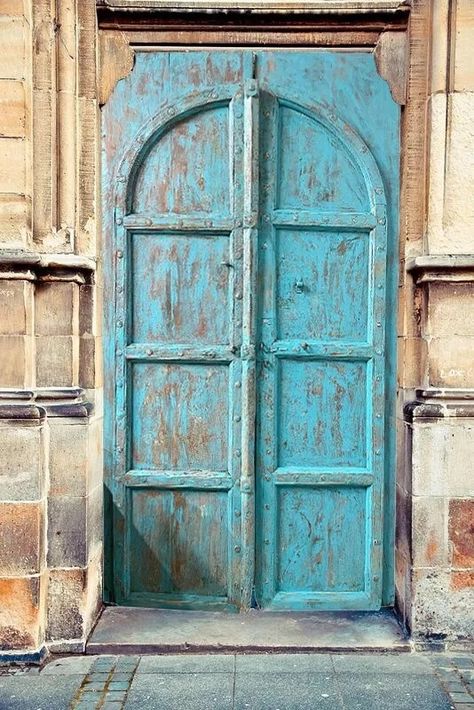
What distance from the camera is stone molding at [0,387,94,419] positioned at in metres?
3.23

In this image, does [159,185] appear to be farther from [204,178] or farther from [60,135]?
[60,135]

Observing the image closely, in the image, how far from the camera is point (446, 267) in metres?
3.33

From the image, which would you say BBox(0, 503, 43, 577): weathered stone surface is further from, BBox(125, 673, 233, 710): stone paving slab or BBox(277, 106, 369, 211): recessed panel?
BBox(277, 106, 369, 211): recessed panel

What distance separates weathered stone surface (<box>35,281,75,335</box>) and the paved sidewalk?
58.8 inches

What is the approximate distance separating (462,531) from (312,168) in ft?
6.18

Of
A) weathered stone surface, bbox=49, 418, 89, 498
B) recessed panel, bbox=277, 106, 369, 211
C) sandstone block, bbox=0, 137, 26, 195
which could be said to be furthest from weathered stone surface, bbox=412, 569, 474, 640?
sandstone block, bbox=0, 137, 26, 195

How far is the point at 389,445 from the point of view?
3.69m

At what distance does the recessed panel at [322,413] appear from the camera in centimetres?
367

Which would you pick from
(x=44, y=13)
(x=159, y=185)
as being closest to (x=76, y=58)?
(x=44, y=13)

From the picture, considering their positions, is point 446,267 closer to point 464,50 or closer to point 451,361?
point 451,361

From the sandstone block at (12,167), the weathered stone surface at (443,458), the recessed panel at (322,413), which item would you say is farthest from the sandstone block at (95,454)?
the weathered stone surface at (443,458)

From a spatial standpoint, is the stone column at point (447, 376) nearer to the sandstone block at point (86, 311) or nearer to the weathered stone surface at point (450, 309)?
the weathered stone surface at point (450, 309)

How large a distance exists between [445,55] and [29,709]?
330cm

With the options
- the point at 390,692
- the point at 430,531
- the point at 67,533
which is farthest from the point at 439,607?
the point at 67,533
